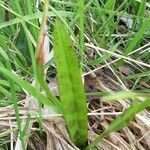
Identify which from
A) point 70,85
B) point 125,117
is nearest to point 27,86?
point 70,85

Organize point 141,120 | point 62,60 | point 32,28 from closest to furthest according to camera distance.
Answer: point 62,60
point 141,120
point 32,28

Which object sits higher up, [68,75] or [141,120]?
[68,75]

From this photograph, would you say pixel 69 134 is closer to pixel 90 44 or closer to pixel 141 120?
pixel 141 120

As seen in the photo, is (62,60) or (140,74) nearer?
(62,60)

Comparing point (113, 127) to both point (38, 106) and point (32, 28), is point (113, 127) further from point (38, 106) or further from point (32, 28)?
point (32, 28)

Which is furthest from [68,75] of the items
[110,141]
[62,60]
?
[110,141]

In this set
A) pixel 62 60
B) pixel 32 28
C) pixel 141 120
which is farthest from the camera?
pixel 32 28

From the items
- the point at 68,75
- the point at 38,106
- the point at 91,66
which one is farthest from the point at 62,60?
the point at 91,66
